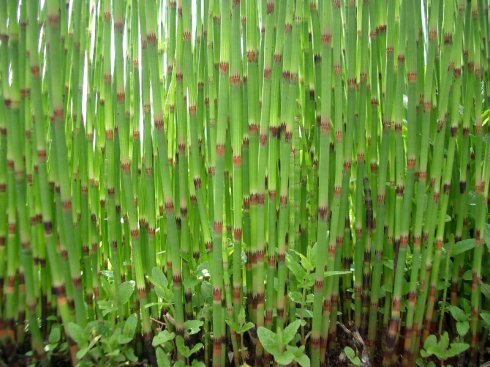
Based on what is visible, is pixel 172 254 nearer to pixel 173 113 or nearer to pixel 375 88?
pixel 173 113

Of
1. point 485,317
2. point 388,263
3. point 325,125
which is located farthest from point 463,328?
point 325,125

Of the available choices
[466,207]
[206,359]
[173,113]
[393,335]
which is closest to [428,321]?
[393,335]

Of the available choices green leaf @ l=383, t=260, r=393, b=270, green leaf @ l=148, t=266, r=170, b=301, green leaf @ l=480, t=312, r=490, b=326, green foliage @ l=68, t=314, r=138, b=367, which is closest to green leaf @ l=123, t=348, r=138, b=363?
green foliage @ l=68, t=314, r=138, b=367

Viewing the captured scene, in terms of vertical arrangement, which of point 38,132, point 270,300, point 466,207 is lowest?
point 270,300

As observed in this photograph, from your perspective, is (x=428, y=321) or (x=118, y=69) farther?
(x=428, y=321)

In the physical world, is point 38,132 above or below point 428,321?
above

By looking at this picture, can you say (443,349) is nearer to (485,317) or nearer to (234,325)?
(485,317)

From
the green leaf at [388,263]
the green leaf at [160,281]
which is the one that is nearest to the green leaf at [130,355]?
the green leaf at [160,281]

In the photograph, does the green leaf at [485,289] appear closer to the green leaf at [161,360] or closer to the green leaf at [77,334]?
the green leaf at [161,360]
